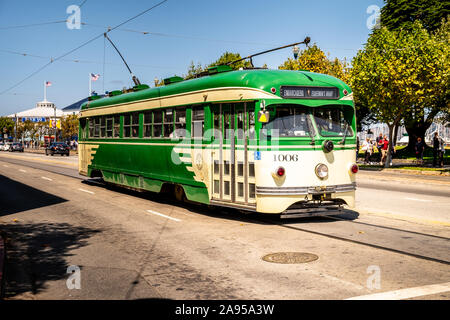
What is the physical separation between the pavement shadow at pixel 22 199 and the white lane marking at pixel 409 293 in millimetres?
10110

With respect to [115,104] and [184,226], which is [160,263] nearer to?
[184,226]

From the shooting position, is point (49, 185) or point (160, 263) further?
point (49, 185)

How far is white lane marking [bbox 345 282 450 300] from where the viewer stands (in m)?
5.59

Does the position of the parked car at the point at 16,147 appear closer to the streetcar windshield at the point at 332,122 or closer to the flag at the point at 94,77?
the flag at the point at 94,77

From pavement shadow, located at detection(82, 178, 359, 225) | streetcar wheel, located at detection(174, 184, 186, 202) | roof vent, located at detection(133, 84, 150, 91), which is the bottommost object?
pavement shadow, located at detection(82, 178, 359, 225)

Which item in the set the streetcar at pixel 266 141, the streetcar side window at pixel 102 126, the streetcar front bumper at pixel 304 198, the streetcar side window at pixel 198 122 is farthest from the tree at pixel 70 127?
the streetcar front bumper at pixel 304 198

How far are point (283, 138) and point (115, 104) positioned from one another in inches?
340

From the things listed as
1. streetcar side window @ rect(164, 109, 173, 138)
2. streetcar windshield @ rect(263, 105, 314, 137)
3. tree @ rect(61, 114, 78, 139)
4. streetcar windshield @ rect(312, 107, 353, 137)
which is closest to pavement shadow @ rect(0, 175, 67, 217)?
streetcar side window @ rect(164, 109, 173, 138)

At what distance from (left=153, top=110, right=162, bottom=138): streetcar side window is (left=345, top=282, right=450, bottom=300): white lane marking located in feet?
30.1

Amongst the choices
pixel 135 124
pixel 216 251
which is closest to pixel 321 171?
pixel 216 251

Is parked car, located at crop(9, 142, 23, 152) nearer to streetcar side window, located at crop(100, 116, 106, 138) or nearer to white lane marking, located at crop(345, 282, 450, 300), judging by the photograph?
streetcar side window, located at crop(100, 116, 106, 138)

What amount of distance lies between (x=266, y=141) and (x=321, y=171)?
1325 millimetres

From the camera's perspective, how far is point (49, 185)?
66.1 feet
